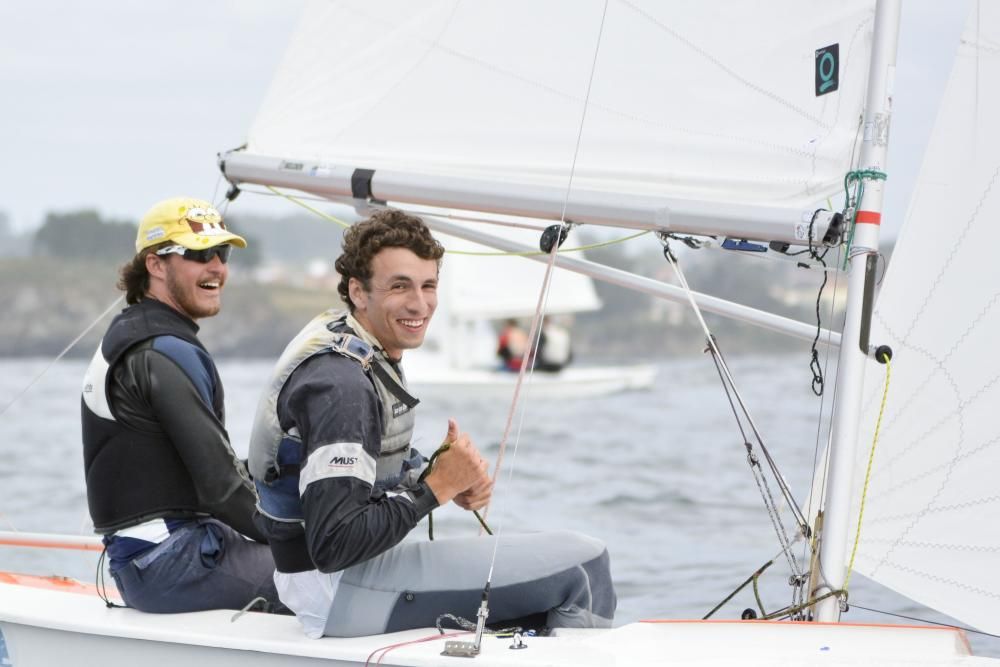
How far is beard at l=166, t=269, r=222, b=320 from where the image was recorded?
2.85 meters

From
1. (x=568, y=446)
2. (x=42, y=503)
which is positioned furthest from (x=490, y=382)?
Result: (x=42, y=503)

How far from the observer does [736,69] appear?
293 cm

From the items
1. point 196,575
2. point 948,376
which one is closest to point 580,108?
point 948,376

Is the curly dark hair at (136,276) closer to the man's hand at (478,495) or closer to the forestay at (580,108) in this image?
the forestay at (580,108)

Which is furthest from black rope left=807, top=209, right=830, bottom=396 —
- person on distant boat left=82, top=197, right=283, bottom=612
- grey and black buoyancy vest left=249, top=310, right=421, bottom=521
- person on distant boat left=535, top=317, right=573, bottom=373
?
person on distant boat left=535, top=317, right=573, bottom=373

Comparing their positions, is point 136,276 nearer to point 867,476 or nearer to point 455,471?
point 455,471

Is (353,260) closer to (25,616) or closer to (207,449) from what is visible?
(207,449)

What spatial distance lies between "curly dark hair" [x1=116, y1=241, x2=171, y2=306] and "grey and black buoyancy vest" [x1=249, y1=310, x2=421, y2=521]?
67 cm

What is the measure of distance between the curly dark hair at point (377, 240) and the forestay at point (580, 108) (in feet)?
1.95

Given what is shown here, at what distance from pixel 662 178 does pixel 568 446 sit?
29.8ft

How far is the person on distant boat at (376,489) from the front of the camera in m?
2.19

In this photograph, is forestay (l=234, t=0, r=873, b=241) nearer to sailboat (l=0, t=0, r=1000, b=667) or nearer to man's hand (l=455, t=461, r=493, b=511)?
sailboat (l=0, t=0, r=1000, b=667)

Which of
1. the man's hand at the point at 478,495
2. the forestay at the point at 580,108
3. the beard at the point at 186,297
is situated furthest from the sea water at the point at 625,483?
the beard at the point at 186,297

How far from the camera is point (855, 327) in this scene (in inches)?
101
